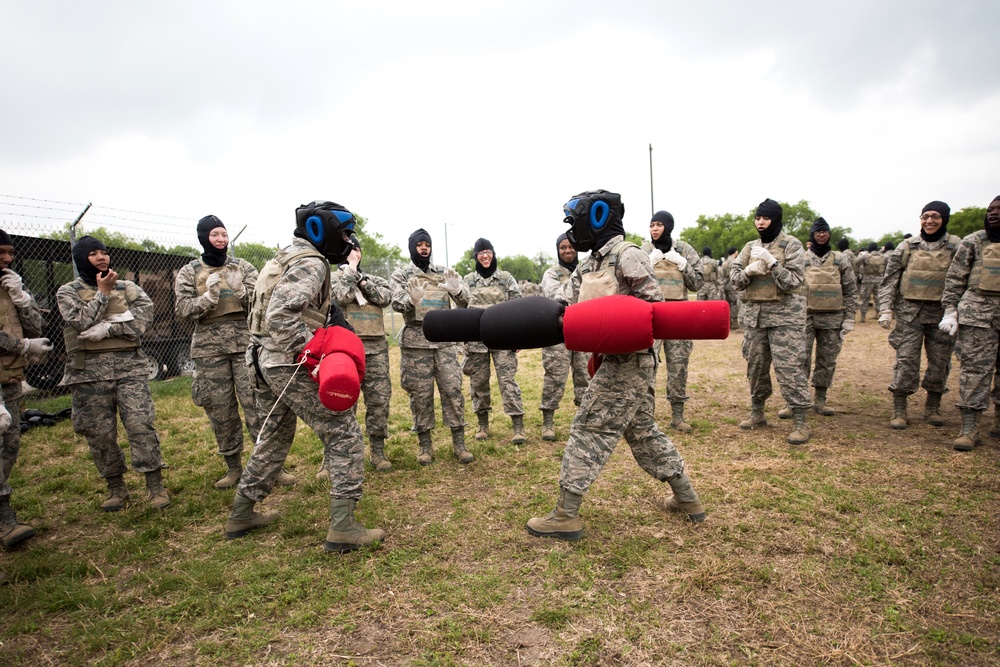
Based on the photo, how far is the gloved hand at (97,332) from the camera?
5.02 metres

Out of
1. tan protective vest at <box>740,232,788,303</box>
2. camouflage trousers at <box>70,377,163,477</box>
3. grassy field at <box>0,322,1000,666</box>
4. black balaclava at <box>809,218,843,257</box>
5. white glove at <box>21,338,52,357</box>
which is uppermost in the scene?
black balaclava at <box>809,218,843,257</box>

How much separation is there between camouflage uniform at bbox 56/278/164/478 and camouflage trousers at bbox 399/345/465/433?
8.33 ft

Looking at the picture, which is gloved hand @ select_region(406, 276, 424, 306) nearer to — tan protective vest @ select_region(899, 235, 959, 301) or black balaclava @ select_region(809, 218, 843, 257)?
black balaclava @ select_region(809, 218, 843, 257)

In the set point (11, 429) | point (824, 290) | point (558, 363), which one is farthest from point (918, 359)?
point (11, 429)

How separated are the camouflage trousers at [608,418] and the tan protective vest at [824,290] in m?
4.49

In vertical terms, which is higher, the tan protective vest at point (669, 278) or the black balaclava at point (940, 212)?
the black balaclava at point (940, 212)

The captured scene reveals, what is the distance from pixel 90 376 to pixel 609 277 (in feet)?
16.1

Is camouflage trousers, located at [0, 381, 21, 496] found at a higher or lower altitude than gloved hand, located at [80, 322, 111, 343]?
lower

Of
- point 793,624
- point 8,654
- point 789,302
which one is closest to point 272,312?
point 8,654

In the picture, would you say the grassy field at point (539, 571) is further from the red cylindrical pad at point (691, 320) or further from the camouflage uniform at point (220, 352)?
the red cylindrical pad at point (691, 320)

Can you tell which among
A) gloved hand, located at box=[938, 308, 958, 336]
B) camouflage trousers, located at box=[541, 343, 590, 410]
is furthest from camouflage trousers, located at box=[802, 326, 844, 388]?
camouflage trousers, located at box=[541, 343, 590, 410]

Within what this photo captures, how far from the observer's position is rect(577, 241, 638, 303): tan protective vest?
382 centimetres

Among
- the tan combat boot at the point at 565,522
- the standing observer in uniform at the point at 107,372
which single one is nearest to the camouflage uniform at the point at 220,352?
the standing observer in uniform at the point at 107,372

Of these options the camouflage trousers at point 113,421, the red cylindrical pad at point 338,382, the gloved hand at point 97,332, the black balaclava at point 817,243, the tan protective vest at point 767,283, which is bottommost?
the camouflage trousers at point 113,421
